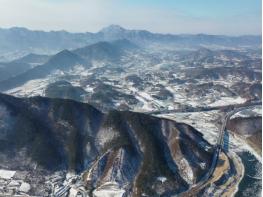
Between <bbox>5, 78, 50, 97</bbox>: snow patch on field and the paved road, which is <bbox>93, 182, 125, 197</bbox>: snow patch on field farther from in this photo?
<bbox>5, 78, 50, 97</bbox>: snow patch on field

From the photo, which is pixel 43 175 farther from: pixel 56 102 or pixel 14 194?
pixel 56 102

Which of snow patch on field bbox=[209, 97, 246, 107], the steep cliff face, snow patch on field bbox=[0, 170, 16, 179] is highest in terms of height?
the steep cliff face

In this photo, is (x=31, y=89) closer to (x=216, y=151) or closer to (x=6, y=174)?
(x=6, y=174)

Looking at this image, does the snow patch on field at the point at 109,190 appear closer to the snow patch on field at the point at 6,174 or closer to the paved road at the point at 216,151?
the paved road at the point at 216,151

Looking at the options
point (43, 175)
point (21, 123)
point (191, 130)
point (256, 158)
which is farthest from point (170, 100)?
point (43, 175)

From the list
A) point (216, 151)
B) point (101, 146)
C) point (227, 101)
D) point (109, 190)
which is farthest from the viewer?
point (227, 101)

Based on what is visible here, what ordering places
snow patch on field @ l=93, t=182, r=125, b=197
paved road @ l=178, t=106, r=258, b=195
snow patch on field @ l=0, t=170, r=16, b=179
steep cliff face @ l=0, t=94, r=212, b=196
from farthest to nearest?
snow patch on field @ l=0, t=170, r=16, b=179, steep cliff face @ l=0, t=94, r=212, b=196, paved road @ l=178, t=106, r=258, b=195, snow patch on field @ l=93, t=182, r=125, b=197

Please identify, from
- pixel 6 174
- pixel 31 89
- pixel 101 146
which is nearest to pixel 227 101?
pixel 101 146

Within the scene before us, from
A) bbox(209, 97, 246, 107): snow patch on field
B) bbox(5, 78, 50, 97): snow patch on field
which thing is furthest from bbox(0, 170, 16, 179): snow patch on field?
bbox(5, 78, 50, 97): snow patch on field
